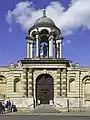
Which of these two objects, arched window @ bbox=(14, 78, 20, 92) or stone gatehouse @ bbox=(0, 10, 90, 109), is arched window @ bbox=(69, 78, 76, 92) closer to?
stone gatehouse @ bbox=(0, 10, 90, 109)

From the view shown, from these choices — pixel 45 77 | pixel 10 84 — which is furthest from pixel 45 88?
pixel 10 84

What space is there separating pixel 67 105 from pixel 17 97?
24.1 ft

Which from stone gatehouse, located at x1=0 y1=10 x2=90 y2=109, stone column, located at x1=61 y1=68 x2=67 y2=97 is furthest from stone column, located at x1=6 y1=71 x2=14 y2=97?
stone column, located at x1=61 y1=68 x2=67 y2=97

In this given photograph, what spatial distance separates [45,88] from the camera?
51.7 meters

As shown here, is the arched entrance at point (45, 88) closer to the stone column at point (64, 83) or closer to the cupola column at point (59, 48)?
the stone column at point (64, 83)

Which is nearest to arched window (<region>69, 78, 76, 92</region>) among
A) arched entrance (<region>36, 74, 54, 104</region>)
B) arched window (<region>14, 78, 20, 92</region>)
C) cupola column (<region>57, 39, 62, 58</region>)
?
arched entrance (<region>36, 74, 54, 104</region>)

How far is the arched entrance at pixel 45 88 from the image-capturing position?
51344 mm

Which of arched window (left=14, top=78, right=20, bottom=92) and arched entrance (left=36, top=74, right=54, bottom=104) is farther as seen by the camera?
arched window (left=14, top=78, right=20, bottom=92)

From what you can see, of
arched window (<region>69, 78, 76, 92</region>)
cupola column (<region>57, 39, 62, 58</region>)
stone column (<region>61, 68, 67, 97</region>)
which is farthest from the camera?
cupola column (<region>57, 39, 62, 58</region>)

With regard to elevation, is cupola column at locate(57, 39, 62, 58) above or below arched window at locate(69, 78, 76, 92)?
above

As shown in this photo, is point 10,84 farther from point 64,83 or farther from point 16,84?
point 64,83

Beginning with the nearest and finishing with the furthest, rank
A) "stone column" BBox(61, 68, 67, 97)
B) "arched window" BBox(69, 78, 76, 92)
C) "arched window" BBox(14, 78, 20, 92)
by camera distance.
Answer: "stone column" BBox(61, 68, 67, 97) < "arched window" BBox(69, 78, 76, 92) < "arched window" BBox(14, 78, 20, 92)

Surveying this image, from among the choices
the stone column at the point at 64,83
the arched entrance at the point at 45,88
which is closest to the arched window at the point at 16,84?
the arched entrance at the point at 45,88

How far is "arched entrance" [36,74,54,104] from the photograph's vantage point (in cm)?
5134
